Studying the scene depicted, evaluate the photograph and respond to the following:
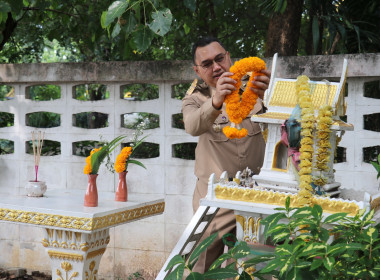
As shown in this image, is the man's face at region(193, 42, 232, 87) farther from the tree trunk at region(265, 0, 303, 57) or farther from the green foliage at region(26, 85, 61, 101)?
the green foliage at region(26, 85, 61, 101)

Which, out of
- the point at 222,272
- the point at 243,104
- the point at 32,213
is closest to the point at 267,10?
the point at 243,104

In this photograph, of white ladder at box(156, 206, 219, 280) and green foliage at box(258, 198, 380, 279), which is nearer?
green foliage at box(258, 198, 380, 279)

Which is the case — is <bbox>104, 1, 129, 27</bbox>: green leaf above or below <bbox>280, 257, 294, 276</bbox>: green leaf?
above

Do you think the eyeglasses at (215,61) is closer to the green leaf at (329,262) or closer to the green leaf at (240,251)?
the green leaf at (240,251)

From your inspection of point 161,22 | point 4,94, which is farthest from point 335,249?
point 4,94

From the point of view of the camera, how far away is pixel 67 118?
479cm

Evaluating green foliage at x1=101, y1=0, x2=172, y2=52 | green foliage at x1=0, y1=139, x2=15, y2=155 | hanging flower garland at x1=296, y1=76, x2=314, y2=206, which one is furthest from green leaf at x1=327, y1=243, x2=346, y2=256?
green foliage at x1=0, y1=139, x2=15, y2=155

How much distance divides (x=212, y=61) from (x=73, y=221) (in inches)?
48.9

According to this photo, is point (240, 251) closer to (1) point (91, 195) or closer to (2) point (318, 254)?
(2) point (318, 254)

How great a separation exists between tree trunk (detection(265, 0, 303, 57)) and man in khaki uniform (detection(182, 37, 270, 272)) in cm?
149

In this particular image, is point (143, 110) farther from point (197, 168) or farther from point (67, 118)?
point (197, 168)

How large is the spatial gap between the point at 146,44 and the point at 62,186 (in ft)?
6.26

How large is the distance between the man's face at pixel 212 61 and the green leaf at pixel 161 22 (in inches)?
9.1

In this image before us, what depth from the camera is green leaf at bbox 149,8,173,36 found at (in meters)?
3.16
